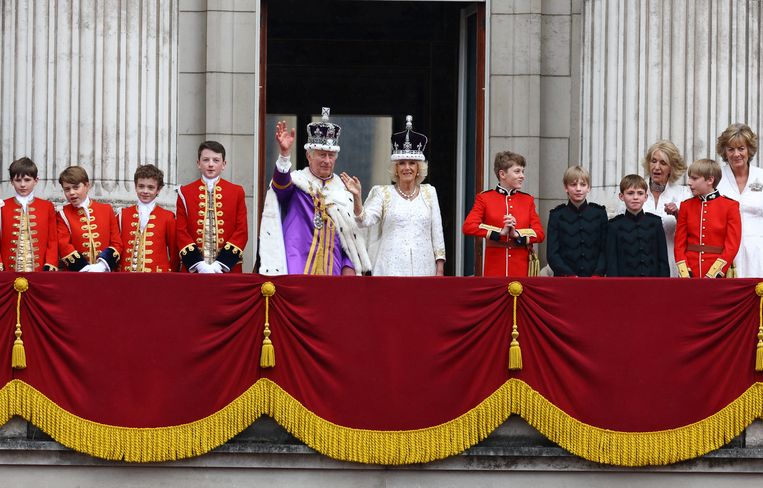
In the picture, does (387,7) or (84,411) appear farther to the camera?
(387,7)

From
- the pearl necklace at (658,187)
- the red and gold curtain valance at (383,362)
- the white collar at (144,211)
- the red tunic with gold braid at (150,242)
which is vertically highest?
the pearl necklace at (658,187)

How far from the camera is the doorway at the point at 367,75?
21016 mm

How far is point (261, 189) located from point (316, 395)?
4684 mm

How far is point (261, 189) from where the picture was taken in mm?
16359

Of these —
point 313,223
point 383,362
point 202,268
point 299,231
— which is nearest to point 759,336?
point 383,362

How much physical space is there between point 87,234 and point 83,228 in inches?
2.3

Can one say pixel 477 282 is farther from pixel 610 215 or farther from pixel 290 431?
pixel 610 215

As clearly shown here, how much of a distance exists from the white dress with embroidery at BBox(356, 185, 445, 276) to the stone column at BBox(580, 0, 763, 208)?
9.28ft

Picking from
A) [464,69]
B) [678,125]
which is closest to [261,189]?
[464,69]

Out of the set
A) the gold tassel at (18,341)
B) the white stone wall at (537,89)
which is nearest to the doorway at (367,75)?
the white stone wall at (537,89)

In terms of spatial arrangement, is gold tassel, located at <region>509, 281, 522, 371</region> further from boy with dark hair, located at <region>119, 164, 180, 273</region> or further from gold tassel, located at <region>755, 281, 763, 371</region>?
boy with dark hair, located at <region>119, 164, 180, 273</region>

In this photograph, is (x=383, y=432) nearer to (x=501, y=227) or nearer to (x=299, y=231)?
(x=299, y=231)

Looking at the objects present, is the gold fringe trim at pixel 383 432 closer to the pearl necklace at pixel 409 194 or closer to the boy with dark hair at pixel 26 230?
the boy with dark hair at pixel 26 230

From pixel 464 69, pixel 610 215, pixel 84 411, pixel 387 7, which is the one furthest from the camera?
pixel 387 7
